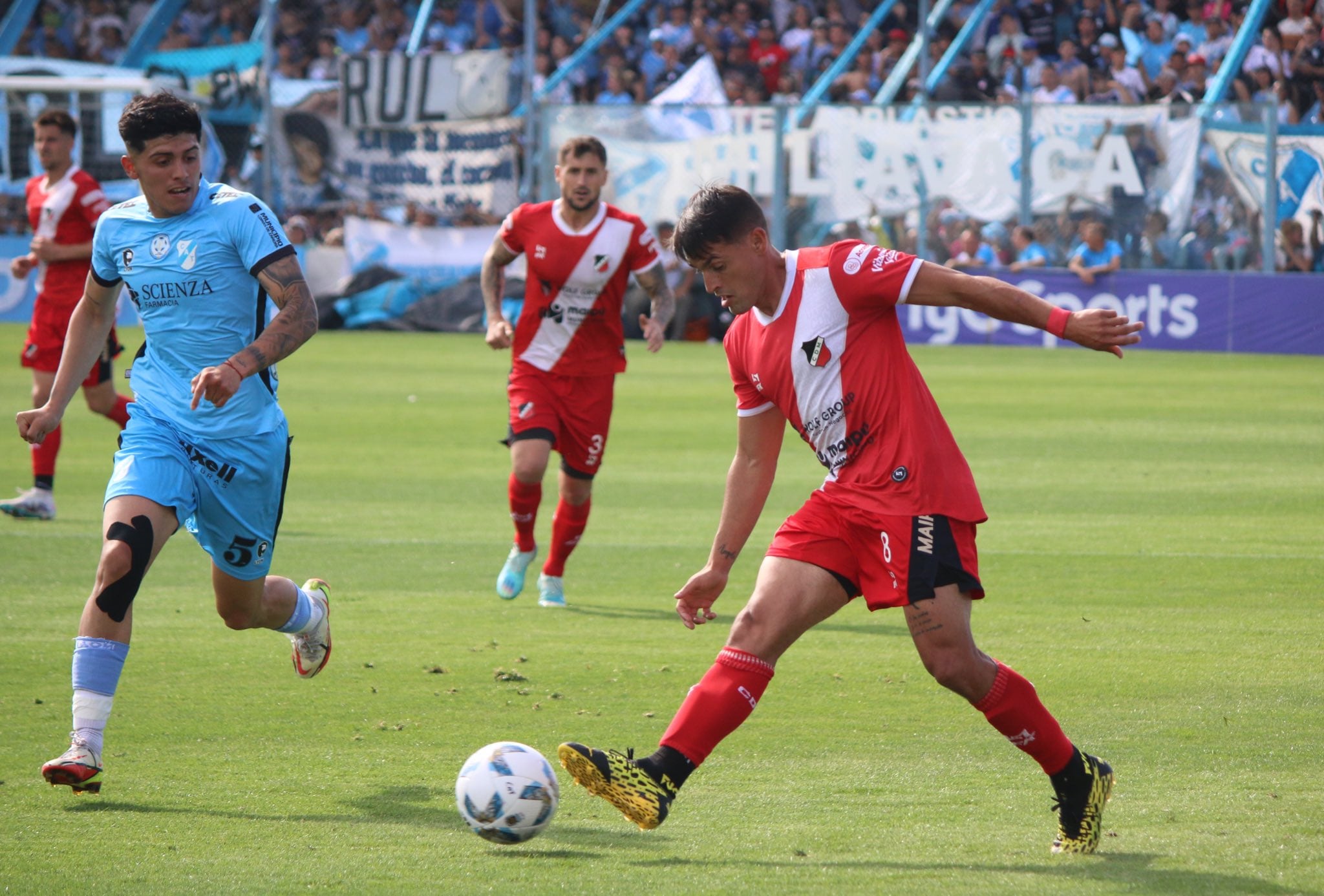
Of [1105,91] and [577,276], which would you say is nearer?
[577,276]

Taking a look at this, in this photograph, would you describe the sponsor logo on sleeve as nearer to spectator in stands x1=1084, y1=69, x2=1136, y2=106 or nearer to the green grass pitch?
the green grass pitch

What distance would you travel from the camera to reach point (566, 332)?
8.50 metres

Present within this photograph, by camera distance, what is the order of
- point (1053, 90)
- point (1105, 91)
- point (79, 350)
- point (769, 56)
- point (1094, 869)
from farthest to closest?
point (769, 56), point (1053, 90), point (1105, 91), point (79, 350), point (1094, 869)

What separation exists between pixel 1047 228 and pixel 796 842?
63.3 ft

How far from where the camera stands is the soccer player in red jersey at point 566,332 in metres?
8.30

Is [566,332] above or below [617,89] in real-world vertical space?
below

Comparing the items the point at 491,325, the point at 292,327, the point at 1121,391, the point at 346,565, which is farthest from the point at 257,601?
the point at 1121,391

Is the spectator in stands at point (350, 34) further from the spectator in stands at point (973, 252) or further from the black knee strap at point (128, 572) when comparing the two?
the black knee strap at point (128, 572)

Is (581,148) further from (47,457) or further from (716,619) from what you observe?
(47,457)

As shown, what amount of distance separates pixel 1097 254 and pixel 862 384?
1847cm

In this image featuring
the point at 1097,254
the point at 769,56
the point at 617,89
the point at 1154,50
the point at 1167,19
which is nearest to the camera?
the point at 1097,254

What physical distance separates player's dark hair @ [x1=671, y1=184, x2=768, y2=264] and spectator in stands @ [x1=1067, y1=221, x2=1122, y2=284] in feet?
59.9

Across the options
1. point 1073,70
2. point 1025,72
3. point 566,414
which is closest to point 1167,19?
point 1073,70

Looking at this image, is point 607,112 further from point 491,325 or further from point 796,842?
point 796,842
